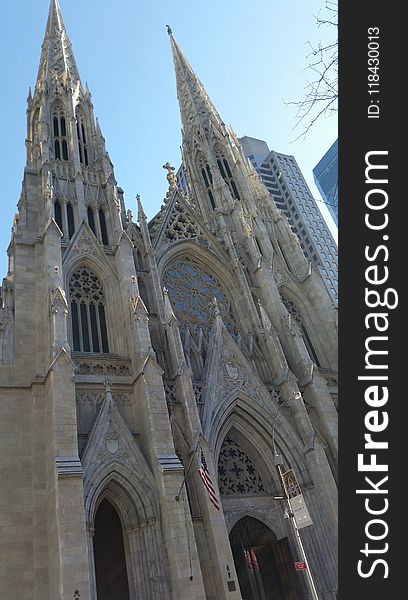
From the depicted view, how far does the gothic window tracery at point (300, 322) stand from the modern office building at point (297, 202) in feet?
138

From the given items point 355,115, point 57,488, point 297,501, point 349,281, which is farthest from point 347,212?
point 57,488

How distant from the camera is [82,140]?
3119 centimetres

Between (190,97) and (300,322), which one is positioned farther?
(190,97)

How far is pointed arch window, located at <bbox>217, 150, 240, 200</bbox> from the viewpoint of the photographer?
36.4 metres

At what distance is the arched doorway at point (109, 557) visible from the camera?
18.7m

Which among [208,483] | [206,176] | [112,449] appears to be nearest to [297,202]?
[206,176]

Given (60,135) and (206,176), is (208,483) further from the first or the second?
(206,176)

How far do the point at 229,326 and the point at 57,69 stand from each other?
2265 cm

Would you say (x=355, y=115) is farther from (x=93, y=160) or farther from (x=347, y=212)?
(x=93, y=160)

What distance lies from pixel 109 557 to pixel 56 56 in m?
33.5

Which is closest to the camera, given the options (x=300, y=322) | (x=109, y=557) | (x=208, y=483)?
(x=208, y=483)

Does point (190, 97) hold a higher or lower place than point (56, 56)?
higher

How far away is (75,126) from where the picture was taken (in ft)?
100

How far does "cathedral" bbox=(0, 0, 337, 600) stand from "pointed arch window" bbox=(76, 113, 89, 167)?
0.14 m
